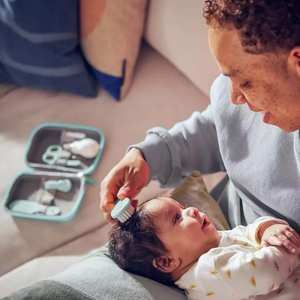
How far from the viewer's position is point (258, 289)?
798 mm

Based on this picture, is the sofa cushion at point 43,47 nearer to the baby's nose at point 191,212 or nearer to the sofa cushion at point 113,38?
the sofa cushion at point 113,38

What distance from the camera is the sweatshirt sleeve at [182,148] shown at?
1036 mm

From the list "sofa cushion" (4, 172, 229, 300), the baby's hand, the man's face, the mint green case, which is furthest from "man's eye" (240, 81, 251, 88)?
the mint green case

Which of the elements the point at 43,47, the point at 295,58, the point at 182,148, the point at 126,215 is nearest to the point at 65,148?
the point at 43,47

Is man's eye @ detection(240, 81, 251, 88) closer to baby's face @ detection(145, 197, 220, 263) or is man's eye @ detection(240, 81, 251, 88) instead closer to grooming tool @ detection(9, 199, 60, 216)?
baby's face @ detection(145, 197, 220, 263)

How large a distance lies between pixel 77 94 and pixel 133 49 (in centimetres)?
19

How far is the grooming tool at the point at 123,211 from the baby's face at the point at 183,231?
0.03m

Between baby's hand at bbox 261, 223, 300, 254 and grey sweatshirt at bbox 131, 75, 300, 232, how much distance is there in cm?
4

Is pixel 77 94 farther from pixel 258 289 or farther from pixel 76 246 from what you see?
pixel 258 289

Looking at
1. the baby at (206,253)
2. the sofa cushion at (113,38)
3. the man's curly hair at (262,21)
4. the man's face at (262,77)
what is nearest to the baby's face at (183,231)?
the baby at (206,253)

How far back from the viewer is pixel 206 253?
864 millimetres

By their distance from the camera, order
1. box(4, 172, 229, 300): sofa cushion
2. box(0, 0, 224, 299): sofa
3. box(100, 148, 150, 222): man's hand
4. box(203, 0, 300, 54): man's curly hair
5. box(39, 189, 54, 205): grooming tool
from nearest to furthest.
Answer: box(203, 0, 300, 54): man's curly hair
box(4, 172, 229, 300): sofa cushion
box(100, 148, 150, 222): man's hand
box(0, 0, 224, 299): sofa
box(39, 189, 54, 205): grooming tool

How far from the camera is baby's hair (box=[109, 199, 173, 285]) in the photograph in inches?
34.2

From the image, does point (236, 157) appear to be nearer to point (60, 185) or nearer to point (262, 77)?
point (262, 77)
